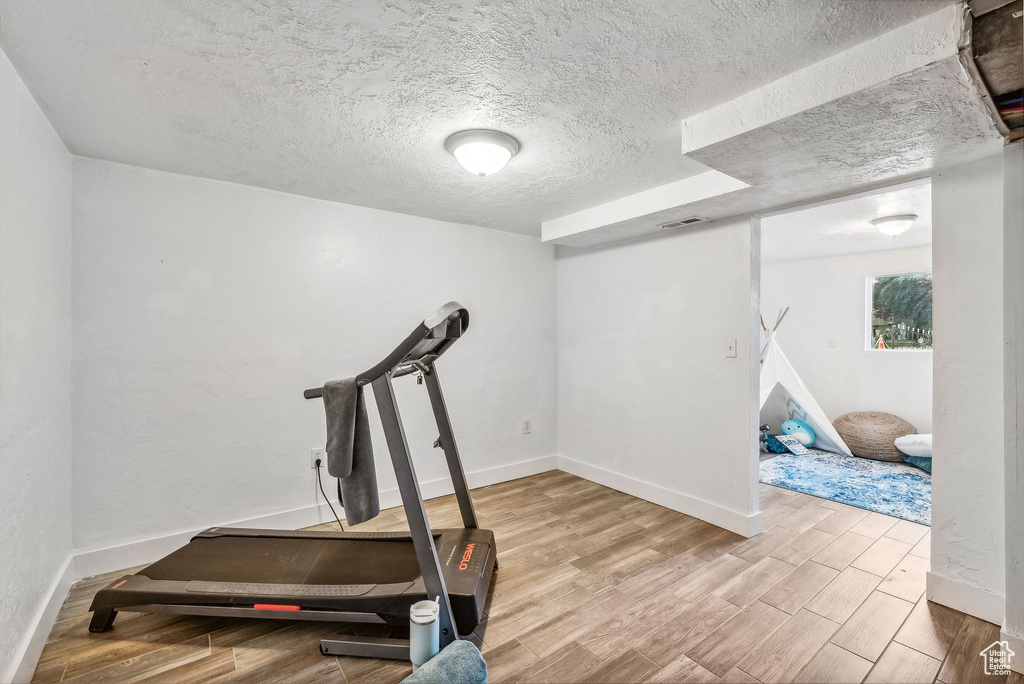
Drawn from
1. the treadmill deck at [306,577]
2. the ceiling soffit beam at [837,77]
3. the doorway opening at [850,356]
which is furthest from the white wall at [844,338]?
the treadmill deck at [306,577]

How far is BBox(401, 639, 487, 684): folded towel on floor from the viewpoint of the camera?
120 cm

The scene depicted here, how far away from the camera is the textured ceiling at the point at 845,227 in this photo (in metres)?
3.05

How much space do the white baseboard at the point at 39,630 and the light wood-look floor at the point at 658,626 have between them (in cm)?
5

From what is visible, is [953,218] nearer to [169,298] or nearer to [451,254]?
[451,254]

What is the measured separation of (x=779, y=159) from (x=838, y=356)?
434cm

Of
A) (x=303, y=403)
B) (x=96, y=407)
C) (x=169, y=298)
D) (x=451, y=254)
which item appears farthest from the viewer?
(x=451, y=254)

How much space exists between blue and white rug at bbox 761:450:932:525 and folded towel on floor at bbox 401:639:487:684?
3.11 meters

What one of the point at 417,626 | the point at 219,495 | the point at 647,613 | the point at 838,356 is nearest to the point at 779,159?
the point at 647,613

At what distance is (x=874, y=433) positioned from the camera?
169 inches

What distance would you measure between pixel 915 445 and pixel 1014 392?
120 inches

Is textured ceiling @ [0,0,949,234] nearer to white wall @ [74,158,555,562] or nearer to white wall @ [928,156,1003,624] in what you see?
white wall @ [74,158,555,562]

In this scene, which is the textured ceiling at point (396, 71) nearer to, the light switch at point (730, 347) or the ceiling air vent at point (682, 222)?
the ceiling air vent at point (682, 222)

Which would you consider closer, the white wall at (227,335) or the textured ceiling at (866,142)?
the textured ceiling at (866,142)

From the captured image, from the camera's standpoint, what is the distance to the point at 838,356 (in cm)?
522
